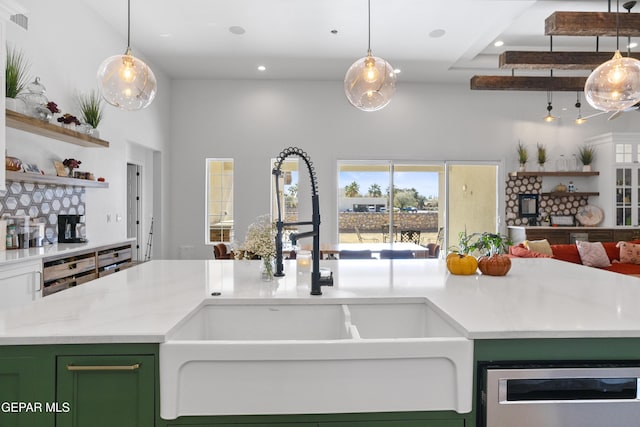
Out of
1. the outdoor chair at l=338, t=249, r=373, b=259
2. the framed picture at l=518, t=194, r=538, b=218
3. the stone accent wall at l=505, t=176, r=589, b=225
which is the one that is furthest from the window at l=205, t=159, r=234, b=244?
the framed picture at l=518, t=194, r=538, b=218

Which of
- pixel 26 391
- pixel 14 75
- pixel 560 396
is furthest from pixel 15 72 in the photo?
pixel 560 396

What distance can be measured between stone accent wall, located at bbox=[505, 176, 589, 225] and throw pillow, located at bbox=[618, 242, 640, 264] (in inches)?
70.7

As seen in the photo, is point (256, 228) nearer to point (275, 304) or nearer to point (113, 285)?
point (275, 304)

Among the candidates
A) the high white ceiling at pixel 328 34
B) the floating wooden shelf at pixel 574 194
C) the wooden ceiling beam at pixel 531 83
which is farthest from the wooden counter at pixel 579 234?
the high white ceiling at pixel 328 34

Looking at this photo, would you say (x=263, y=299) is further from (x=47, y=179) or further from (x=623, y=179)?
(x=623, y=179)

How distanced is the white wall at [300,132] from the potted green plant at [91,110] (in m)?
2.52

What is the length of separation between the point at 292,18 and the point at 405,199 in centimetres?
400

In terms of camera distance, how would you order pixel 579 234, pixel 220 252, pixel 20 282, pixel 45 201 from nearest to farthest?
pixel 20 282 < pixel 45 201 < pixel 220 252 < pixel 579 234

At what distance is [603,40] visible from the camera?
5.43 meters

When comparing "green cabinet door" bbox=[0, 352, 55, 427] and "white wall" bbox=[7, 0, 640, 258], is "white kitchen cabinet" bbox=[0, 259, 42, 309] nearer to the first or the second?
"green cabinet door" bbox=[0, 352, 55, 427]

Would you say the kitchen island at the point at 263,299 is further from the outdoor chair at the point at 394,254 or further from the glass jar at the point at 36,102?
the outdoor chair at the point at 394,254

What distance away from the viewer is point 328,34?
5.12 m

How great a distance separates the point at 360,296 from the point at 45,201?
3.70m

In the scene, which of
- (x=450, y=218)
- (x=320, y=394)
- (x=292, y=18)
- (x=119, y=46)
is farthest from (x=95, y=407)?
(x=450, y=218)
